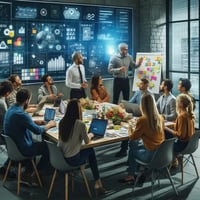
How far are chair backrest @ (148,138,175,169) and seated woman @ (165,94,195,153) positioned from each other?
408mm

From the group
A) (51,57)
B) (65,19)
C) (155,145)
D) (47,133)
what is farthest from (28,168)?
(65,19)

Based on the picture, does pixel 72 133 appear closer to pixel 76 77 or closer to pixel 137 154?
pixel 137 154

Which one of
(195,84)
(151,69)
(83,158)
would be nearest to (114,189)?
(83,158)

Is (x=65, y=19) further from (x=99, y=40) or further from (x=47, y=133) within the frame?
(x=47, y=133)

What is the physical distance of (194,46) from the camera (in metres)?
7.18

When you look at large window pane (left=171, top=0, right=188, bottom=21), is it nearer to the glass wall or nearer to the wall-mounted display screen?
the glass wall

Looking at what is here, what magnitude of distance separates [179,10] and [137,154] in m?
4.31

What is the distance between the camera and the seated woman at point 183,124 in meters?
4.29

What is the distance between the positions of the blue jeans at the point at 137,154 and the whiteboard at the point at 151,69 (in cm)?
299

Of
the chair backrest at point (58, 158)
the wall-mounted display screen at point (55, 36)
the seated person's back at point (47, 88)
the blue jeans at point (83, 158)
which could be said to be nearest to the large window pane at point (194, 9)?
the wall-mounted display screen at point (55, 36)

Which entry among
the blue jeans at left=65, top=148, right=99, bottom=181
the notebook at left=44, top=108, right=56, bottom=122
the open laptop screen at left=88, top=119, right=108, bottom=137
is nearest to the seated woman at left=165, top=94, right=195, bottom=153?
the open laptop screen at left=88, top=119, right=108, bottom=137

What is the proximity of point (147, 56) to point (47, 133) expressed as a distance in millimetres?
3728

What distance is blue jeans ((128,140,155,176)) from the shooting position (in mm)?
4027

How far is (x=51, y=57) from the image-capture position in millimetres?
7027
